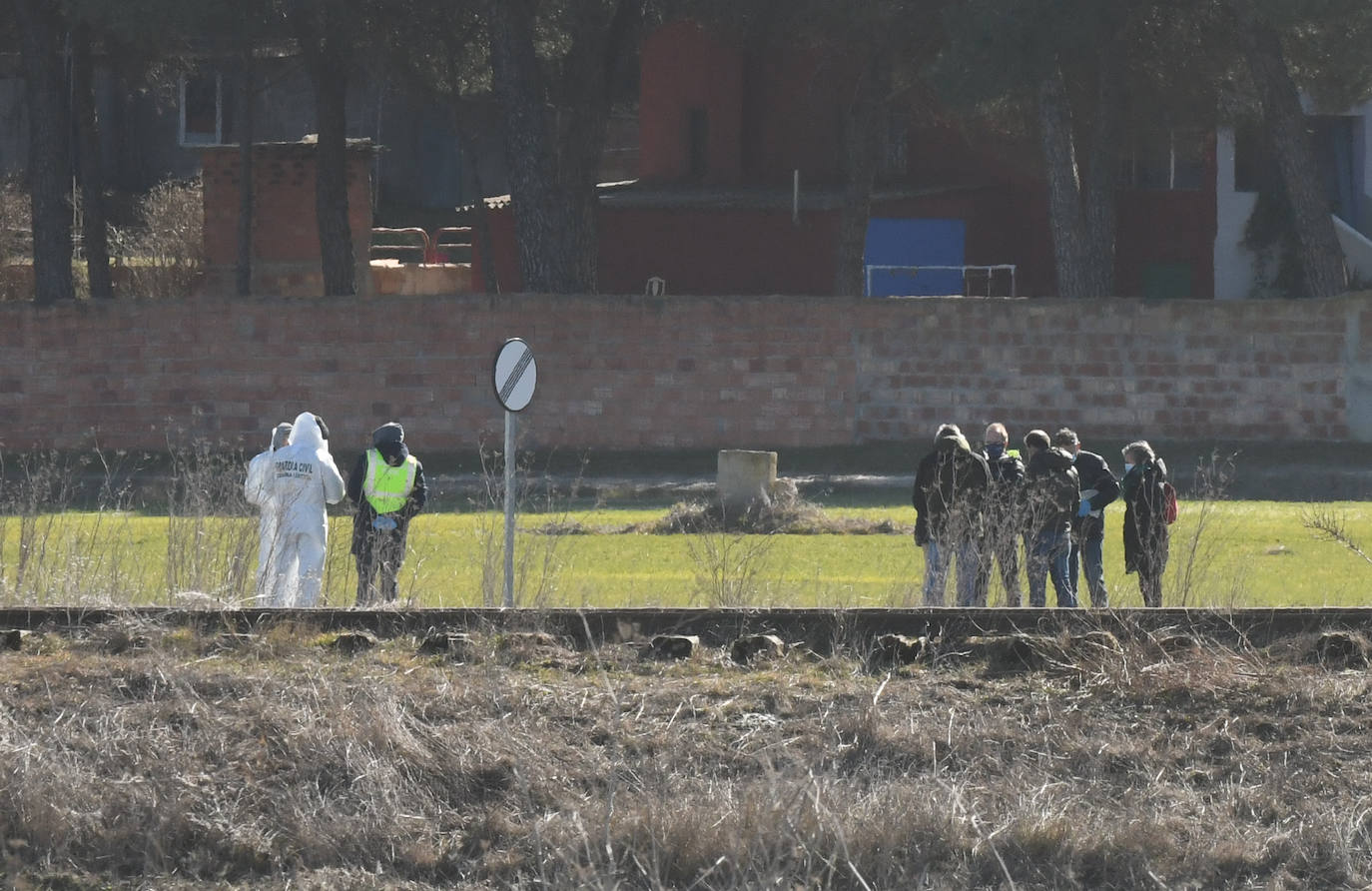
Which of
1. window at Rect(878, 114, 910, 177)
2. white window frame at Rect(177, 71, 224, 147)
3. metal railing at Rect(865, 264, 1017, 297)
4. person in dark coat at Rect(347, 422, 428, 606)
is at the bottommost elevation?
person in dark coat at Rect(347, 422, 428, 606)

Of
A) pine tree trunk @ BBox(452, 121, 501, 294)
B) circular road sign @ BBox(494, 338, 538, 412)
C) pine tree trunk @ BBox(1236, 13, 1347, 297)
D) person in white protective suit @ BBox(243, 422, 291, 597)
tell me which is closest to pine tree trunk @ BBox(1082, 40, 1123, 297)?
pine tree trunk @ BBox(1236, 13, 1347, 297)

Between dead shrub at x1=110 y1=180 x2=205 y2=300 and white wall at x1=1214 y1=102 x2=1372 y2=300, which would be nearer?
dead shrub at x1=110 y1=180 x2=205 y2=300

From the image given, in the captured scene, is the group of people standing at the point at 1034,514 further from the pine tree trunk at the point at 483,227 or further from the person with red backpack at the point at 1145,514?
the pine tree trunk at the point at 483,227

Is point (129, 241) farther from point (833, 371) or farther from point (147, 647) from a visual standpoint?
point (147, 647)

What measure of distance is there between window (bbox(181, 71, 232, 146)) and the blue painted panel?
16.8 meters

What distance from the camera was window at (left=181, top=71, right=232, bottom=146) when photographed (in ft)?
153

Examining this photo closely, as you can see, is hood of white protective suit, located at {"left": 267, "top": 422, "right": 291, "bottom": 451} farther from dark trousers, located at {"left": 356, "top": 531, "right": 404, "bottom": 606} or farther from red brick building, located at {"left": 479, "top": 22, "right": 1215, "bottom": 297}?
red brick building, located at {"left": 479, "top": 22, "right": 1215, "bottom": 297}

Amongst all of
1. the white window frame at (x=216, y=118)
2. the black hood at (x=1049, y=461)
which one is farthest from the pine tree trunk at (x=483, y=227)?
the black hood at (x=1049, y=461)

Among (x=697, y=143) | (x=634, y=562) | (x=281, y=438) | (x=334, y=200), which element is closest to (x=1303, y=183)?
(x=634, y=562)

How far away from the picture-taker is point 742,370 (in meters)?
26.4

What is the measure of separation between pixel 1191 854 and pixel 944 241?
32.7 metres

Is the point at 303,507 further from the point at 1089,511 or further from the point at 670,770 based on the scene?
the point at 1089,511

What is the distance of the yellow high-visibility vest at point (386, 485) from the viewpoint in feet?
42.4

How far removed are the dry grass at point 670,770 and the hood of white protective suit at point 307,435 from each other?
350 centimetres
